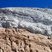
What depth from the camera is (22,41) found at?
109 inches

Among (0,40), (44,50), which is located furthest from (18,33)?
(44,50)

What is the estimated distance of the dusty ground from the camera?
104 inches

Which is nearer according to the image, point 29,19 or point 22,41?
point 22,41

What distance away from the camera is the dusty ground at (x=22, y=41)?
265cm

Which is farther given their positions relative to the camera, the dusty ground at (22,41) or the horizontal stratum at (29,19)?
the horizontal stratum at (29,19)

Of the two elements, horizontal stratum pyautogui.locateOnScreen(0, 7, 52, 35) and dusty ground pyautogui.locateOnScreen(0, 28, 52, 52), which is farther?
horizontal stratum pyautogui.locateOnScreen(0, 7, 52, 35)

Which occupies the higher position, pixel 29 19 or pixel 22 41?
pixel 29 19

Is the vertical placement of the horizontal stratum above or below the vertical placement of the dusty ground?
above

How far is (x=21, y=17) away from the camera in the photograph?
3.27 meters

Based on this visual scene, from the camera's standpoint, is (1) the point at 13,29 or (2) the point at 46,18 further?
(2) the point at 46,18

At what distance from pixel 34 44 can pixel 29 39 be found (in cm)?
11

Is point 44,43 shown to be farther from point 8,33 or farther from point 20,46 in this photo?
point 8,33

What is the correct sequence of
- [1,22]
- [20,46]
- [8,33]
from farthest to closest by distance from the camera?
1. [1,22]
2. [8,33]
3. [20,46]

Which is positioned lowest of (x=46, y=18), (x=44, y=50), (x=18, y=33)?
(x=44, y=50)
